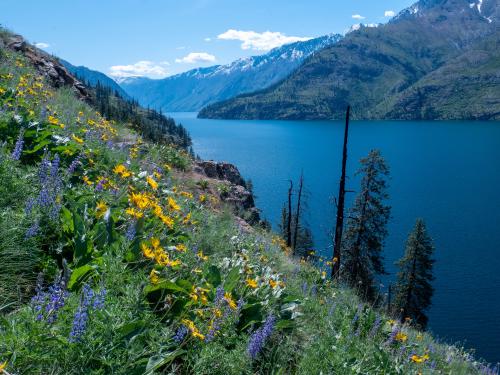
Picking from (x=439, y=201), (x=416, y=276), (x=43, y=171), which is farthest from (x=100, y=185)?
(x=439, y=201)

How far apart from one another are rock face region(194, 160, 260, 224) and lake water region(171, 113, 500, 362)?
847 centimetres

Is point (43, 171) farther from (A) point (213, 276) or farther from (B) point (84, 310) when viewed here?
(B) point (84, 310)

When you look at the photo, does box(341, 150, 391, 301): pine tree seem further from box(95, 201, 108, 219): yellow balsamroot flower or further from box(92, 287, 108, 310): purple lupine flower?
box(92, 287, 108, 310): purple lupine flower

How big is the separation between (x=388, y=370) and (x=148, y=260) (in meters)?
2.49

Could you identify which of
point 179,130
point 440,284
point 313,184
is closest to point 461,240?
point 440,284

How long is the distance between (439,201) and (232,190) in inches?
2610

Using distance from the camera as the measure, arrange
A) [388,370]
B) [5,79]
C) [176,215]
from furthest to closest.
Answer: [5,79] → [176,215] → [388,370]

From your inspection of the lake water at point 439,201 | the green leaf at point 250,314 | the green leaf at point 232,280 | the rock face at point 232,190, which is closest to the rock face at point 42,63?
the rock face at point 232,190

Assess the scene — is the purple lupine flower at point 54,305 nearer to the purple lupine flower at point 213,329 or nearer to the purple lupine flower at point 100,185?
the purple lupine flower at point 213,329

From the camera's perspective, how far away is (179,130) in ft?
505

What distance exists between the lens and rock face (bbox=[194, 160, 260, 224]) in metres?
15.2

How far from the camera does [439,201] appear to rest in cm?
7375

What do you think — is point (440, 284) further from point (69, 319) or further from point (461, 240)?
point (69, 319)

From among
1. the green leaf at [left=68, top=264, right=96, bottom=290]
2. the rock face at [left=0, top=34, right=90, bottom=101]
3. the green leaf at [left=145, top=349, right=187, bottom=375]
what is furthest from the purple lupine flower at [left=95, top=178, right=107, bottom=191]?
the rock face at [left=0, top=34, right=90, bottom=101]
